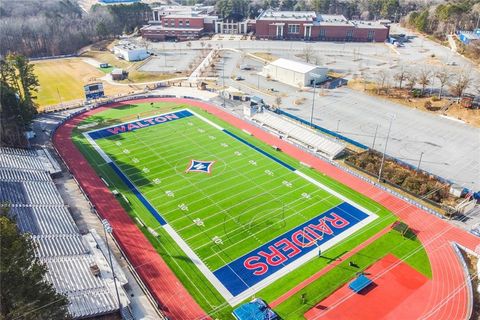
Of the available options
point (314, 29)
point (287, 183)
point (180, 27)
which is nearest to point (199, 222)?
point (287, 183)

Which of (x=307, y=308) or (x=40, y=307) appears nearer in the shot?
(x=40, y=307)

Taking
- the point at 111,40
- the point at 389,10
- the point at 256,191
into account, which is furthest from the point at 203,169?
the point at 389,10

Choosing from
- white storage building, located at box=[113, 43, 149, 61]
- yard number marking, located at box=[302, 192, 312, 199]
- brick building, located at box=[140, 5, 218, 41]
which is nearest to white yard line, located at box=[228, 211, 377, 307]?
yard number marking, located at box=[302, 192, 312, 199]

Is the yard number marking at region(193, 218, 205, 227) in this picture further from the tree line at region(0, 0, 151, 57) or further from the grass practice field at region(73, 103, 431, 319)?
the tree line at region(0, 0, 151, 57)

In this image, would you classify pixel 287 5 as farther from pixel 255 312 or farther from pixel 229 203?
pixel 255 312

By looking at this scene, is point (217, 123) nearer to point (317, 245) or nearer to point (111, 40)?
point (317, 245)
